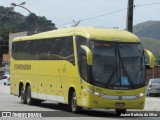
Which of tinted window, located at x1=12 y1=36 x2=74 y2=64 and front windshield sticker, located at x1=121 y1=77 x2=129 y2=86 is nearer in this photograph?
front windshield sticker, located at x1=121 y1=77 x2=129 y2=86

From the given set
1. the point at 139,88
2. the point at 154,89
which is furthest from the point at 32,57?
the point at 154,89

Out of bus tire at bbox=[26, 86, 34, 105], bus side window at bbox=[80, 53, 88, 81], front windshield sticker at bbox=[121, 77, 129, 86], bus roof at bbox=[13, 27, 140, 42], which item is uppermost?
bus roof at bbox=[13, 27, 140, 42]

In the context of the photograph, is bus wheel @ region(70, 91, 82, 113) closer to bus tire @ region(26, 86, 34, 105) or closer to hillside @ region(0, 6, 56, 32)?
bus tire @ region(26, 86, 34, 105)

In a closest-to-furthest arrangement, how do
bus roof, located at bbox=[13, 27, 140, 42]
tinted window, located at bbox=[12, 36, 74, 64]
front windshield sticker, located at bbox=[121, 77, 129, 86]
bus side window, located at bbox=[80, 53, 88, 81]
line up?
1. front windshield sticker, located at bbox=[121, 77, 129, 86]
2. bus side window, located at bbox=[80, 53, 88, 81]
3. bus roof, located at bbox=[13, 27, 140, 42]
4. tinted window, located at bbox=[12, 36, 74, 64]

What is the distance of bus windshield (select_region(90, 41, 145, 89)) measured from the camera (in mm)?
20172

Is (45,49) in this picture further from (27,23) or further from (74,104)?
(27,23)

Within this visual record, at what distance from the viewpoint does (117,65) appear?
66.9 feet

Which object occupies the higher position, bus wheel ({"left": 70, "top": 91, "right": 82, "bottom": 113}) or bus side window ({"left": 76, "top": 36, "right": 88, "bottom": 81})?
bus side window ({"left": 76, "top": 36, "right": 88, "bottom": 81})

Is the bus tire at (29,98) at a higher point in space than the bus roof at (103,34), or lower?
lower

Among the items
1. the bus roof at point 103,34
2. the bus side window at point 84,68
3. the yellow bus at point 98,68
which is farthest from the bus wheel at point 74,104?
the bus roof at point 103,34

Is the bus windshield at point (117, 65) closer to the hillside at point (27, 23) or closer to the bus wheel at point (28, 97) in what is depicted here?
the bus wheel at point (28, 97)

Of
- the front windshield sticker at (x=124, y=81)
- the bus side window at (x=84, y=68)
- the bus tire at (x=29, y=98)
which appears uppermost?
the bus side window at (x=84, y=68)

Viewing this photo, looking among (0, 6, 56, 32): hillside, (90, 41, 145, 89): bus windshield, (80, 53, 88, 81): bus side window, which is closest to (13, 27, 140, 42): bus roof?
(90, 41, 145, 89): bus windshield

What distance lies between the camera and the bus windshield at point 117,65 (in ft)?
66.2
